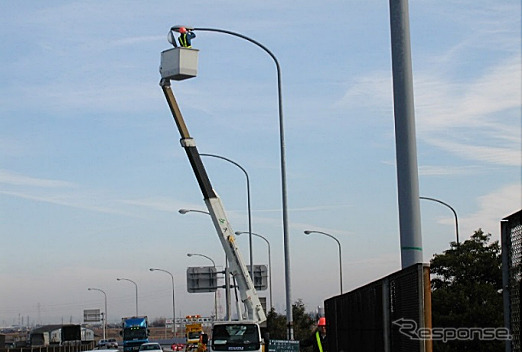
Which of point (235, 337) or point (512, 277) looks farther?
point (235, 337)

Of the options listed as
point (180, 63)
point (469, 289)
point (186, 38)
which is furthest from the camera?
point (469, 289)

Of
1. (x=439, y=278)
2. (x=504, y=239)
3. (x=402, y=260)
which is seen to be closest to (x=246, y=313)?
(x=439, y=278)

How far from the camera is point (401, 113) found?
11.0 metres

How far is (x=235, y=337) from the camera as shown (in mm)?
31062

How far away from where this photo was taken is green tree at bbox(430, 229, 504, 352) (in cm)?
2830

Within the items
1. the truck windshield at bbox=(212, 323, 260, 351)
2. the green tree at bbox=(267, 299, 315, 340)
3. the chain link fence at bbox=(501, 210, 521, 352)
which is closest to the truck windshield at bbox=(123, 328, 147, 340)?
the green tree at bbox=(267, 299, 315, 340)

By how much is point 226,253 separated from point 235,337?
10.4ft

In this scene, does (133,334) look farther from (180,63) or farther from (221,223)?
(180,63)

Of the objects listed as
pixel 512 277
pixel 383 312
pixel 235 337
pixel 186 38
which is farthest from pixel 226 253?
pixel 512 277

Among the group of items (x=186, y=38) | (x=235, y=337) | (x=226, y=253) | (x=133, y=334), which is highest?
(x=186, y=38)

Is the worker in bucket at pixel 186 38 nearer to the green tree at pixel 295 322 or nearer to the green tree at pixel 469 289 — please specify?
the green tree at pixel 469 289

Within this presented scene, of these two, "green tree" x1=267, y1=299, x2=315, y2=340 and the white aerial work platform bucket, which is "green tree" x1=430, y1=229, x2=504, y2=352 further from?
"green tree" x1=267, y1=299, x2=315, y2=340

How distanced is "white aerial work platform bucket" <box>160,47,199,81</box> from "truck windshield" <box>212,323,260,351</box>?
28.2 feet

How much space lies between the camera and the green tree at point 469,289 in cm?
2830
